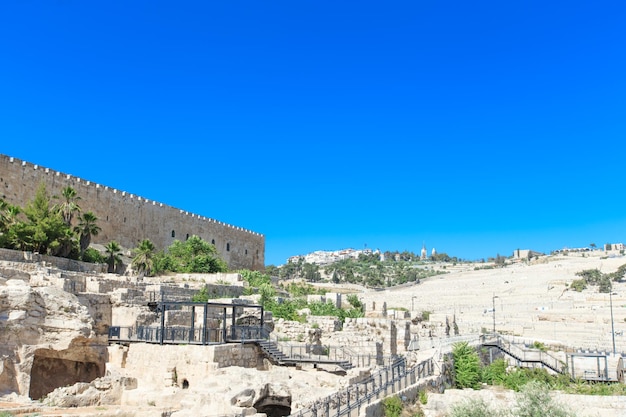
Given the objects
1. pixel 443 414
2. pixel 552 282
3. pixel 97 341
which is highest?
pixel 552 282

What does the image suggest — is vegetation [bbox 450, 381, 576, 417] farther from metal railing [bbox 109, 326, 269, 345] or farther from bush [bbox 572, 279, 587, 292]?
bush [bbox 572, 279, 587, 292]

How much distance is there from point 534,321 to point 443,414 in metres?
33.6

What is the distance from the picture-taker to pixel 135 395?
52.6 feet

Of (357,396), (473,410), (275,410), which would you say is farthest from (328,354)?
(473,410)

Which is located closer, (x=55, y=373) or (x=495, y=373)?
(x=55, y=373)

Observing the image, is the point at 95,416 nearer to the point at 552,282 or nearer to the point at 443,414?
the point at 443,414

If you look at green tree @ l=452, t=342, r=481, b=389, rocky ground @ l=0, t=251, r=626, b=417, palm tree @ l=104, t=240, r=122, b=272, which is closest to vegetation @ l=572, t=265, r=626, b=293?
rocky ground @ l=0, t=251, r=626, b=417

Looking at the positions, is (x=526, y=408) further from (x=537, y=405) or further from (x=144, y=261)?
(x=144, y=261)

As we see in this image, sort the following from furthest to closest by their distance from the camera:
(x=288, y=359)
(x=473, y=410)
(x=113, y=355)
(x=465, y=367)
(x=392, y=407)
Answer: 1. (x=465, y=367)
2. (x=288, y=359)
3. (x=113, y=355)
4. (x=392, y=407)
5. (x=473, y=410)

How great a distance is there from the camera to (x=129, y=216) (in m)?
43.1

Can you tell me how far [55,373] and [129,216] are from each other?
2630cm

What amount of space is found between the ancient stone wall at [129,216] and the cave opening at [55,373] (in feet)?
58.6

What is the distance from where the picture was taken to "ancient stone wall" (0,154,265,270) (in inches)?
1334

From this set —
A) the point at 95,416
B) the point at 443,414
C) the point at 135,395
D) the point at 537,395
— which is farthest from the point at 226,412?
the point at 537,395
